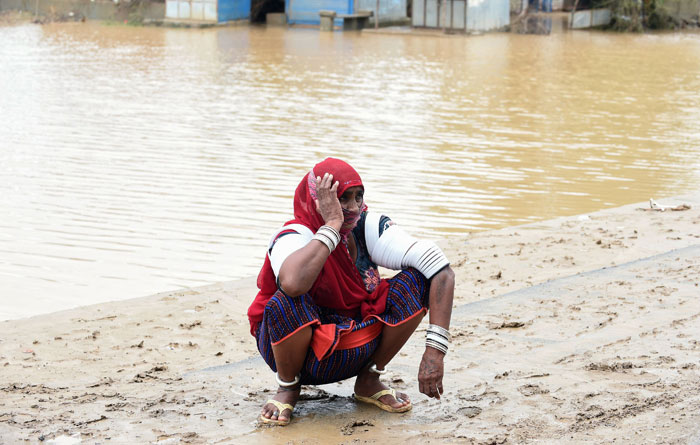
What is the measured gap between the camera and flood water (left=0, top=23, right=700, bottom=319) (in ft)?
20.7

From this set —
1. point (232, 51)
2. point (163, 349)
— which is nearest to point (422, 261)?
point (163, 349)

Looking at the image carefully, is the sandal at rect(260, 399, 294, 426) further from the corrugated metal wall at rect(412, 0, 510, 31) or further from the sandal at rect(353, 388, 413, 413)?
the corrugated metal wall at rect(412, 0, 510, 31)

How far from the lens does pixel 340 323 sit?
9.53 feet

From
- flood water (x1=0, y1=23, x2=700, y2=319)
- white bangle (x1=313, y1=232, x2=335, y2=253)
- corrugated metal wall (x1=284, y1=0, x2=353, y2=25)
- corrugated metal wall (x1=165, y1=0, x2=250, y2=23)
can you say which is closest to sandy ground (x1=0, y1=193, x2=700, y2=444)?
white bangle (x1=313, y1=232, x2=335, y2=253)

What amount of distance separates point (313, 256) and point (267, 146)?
7.63 metres

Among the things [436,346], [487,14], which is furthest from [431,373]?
[487,14]

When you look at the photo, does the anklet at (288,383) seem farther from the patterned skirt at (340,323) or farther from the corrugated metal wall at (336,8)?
the corrugated metal wall at (336,8)

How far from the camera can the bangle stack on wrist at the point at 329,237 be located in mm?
2742

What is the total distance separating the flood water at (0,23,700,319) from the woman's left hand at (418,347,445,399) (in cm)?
294

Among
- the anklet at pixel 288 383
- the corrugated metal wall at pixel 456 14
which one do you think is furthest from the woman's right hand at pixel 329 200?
the corrugated metal wall at pixel 456 14

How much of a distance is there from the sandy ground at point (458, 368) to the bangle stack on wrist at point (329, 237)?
0.64 metres

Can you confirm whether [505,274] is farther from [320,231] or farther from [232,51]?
[232,51]

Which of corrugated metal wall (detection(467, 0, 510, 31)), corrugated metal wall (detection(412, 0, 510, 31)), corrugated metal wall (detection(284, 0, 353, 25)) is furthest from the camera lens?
corrugated metal wall (detection(284, 0, 353, 25))

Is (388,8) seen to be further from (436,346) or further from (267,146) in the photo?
(436,346)
